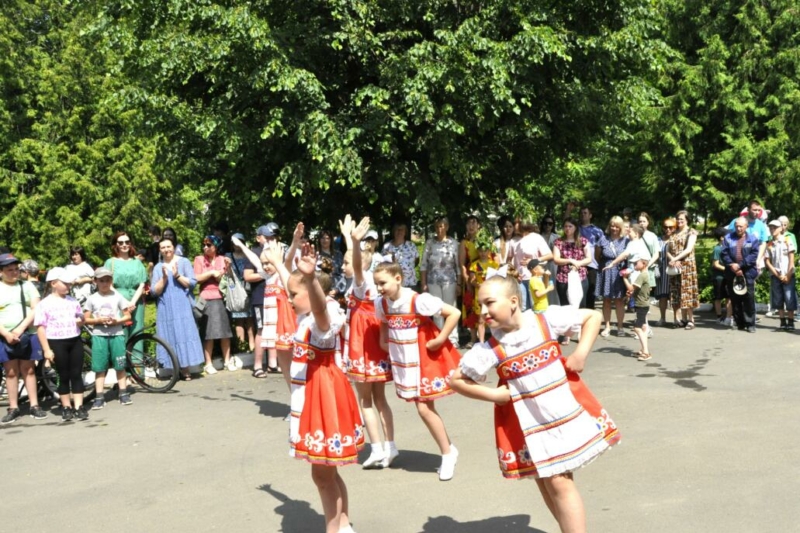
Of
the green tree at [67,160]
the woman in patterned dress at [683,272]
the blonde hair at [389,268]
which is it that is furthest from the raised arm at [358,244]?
the green tree at [67,160]

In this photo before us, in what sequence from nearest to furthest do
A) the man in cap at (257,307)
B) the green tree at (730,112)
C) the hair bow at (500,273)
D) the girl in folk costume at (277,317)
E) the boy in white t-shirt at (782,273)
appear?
the hair bow at (500,273)
the girl in folk costume at (277,317)
the man in cap at (257,307)
the boy in white t-shirt at (782,273)
the green tree at (730,112)

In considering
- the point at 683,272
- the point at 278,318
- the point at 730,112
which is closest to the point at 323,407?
the point at 278,318

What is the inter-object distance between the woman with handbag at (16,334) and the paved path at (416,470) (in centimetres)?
37

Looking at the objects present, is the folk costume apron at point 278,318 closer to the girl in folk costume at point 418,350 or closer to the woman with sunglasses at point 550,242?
the girl in folk costume at point 418,350

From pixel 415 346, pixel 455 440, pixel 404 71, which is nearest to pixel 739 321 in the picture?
pixel 404 71

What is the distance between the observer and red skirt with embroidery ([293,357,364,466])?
5.46 metres

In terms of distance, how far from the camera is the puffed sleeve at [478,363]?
4664 millimetres

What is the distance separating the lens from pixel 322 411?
5555mm

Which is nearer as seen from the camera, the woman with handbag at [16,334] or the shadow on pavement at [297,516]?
the shadow on pavement at [297,516]

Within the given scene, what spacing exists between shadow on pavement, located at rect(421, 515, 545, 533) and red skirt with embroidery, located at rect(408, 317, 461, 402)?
1.17 metres

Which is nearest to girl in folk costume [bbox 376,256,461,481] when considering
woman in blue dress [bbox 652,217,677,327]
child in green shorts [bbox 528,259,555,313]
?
child in green shorts [bbox 528,259,555,313]

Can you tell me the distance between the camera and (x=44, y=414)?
33.4 ft

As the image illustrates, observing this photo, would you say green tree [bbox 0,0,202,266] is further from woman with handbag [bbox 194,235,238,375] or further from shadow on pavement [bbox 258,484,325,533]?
shadow on pavement [bbox 258,484,325,533]

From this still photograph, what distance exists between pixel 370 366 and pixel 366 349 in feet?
0.50
